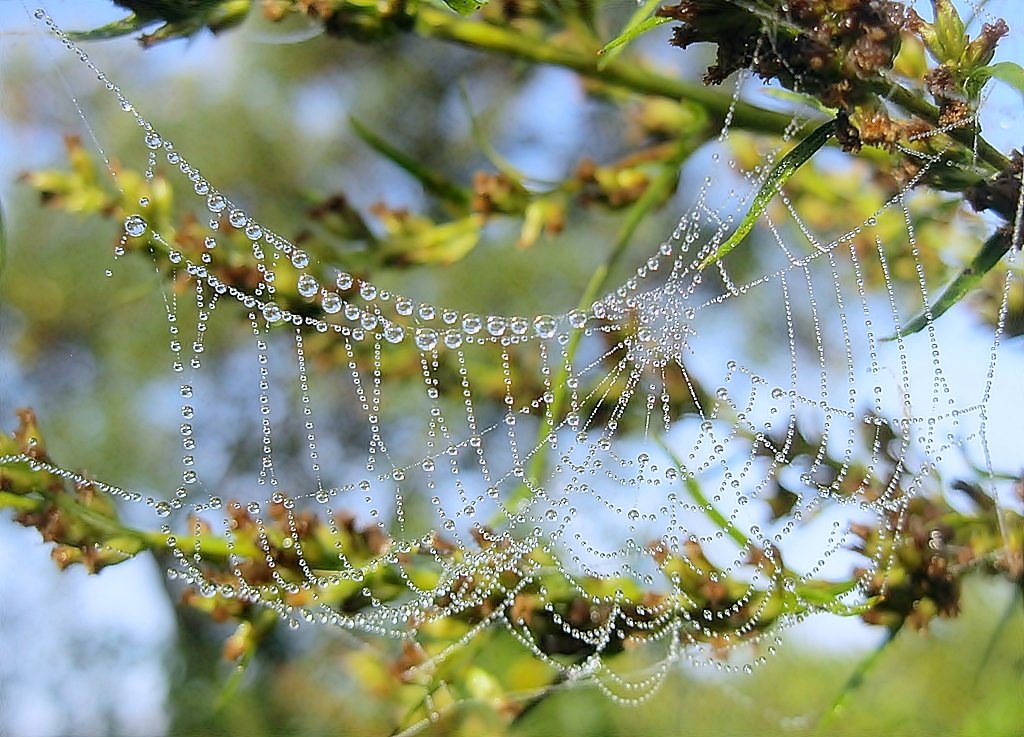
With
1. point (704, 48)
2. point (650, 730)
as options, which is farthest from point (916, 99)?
point (650, 730)

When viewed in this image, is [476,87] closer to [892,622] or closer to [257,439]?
[257,439]

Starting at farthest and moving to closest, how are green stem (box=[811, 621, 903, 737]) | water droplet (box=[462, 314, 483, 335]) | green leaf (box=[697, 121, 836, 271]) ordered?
A: water droplet (box=[462, 314, 483, 335])
green stem (box=[811, 621, 903, 737])
green leaf (box=[697, 121, 836, 271])

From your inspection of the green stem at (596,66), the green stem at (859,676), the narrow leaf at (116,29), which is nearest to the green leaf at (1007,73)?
the green stem at (596,66)

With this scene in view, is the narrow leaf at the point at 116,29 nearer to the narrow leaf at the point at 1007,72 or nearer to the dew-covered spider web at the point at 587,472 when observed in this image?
the dew-covered spider web at the point at 587,472

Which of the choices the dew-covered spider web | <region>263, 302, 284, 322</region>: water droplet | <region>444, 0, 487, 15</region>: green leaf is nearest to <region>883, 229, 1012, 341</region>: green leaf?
the dew-covered spider web

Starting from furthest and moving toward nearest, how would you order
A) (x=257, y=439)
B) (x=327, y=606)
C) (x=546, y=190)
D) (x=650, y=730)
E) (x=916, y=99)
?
(x=257, y=439) < (x=650, y=730) < (x=546, y=190) < (x=327, y=606) < (x=916, y=99)

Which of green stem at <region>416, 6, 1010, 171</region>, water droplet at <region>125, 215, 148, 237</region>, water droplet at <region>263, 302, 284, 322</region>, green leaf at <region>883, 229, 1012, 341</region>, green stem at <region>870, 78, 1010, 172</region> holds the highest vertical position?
green stem at <region>870, 78, 1010, 172</region>

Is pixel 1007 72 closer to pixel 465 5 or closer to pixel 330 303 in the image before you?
pixel 465 5

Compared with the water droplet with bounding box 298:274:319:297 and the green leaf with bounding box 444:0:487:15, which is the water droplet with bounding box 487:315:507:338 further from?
the green leaf with bounding box 444:0:487:15

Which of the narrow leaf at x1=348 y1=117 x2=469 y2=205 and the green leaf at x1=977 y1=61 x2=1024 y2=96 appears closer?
the green leaf at x1=977 y1=61 x2=1024 y2=96
